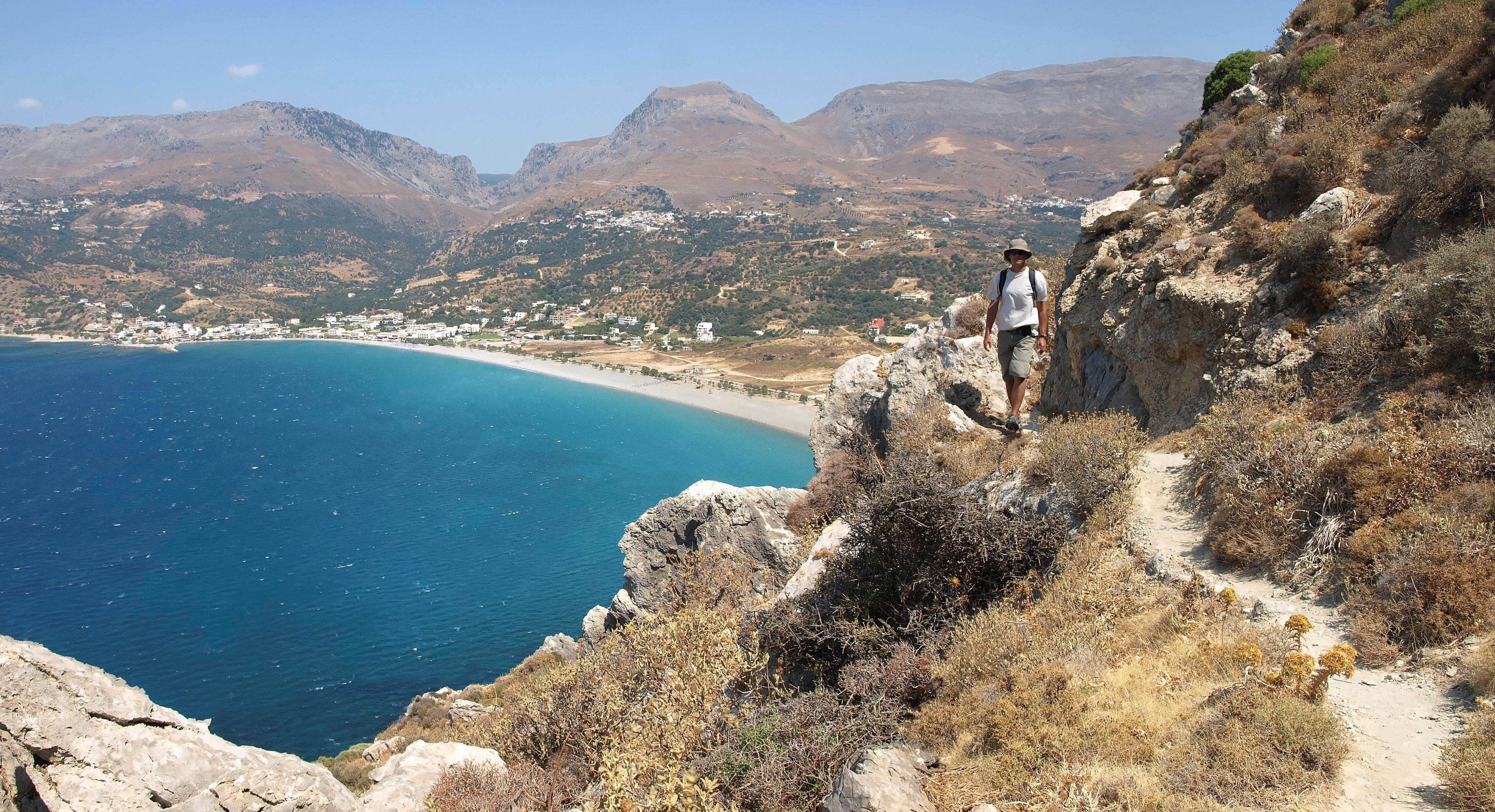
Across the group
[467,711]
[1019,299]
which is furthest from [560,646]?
[1019,299]

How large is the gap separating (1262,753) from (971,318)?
38.3 ft

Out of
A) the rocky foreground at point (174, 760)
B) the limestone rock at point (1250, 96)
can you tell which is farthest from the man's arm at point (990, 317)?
the limestone rock at point (1250, 96)

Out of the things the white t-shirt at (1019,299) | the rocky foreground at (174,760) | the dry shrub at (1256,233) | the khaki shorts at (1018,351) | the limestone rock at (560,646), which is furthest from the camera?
the limestone rock at (560,646)

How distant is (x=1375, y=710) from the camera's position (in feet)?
13.6

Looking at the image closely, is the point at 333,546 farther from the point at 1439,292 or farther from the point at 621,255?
the point at 621,255

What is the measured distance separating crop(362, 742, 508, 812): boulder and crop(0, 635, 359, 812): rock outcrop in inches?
27.7

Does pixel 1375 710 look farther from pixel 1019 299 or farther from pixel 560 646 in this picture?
pixel 560 646

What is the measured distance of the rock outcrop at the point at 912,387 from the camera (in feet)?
42.5

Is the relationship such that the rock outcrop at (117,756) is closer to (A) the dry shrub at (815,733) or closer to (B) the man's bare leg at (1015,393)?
(A) the dry shrub at (815,733)

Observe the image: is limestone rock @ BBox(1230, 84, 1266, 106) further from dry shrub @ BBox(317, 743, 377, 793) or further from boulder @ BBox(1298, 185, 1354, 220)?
dry shrub @ BBox(317, 743, 377, 793)

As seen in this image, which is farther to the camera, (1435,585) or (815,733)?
(815,733)

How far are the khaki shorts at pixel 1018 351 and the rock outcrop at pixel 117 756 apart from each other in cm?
830

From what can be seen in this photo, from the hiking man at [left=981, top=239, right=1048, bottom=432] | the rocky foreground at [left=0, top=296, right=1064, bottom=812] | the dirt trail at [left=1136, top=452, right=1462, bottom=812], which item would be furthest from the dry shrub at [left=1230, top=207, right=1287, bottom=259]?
the dirt trail at [left=1136, top=452, right=1462, bottom=812]

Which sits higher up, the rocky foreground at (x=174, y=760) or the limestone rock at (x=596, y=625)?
the rocky foreground at (x=174, y=760)
